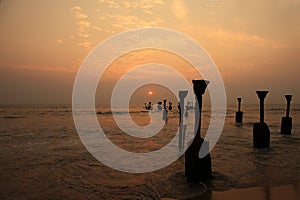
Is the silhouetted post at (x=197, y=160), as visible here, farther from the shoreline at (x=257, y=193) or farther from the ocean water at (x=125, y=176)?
the shoreline at (x=257, y=193)

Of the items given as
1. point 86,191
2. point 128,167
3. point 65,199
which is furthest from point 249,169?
point 65,199

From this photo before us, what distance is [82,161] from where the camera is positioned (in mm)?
11062

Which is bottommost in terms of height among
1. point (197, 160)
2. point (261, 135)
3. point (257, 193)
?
point (257, 193)

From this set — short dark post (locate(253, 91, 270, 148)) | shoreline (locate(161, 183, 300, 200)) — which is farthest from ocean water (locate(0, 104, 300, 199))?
short dark post (locate(253, 91, 270, 148))

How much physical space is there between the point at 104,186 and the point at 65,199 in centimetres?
138

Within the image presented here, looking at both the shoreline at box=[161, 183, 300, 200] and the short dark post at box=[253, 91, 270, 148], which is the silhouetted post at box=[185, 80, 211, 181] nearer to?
the shoreline at box=[161, 183, 300, 200]

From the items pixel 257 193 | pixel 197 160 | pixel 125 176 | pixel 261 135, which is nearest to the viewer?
pixel 257 193

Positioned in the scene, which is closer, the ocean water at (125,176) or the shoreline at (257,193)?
the shoreline at (257,193)

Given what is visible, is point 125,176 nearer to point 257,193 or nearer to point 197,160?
point 197,160

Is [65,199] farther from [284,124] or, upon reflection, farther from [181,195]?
[284,124]

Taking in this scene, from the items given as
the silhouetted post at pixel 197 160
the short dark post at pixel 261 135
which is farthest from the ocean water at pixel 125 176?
the short dark post at pixel 261 135

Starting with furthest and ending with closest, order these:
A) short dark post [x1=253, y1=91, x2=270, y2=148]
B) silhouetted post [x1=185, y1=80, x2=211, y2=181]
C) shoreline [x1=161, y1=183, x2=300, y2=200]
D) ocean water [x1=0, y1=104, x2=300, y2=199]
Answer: short dark post [x1=253, y1=91, x2=270, y2=148] < silhouetted post [x1=185, y1=80, x2=211, y2=181] < ocean water [x1=0, y1=104, x2=300, y2=199] < shoreline [x1=161, y1=183, x2=300, y2=200]

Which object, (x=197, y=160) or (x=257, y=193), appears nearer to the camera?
(x=257, y=193)

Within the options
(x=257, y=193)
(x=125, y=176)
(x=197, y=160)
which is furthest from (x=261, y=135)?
(x=125, y=176)
